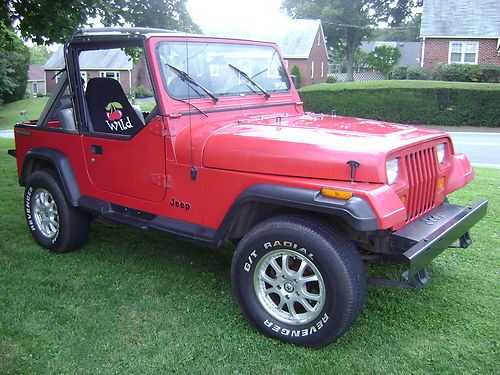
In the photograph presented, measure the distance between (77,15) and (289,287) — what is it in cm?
716

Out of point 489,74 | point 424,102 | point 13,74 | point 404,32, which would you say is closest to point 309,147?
point 424,102

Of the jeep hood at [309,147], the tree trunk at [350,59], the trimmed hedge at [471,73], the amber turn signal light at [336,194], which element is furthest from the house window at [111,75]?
the tree trunk at [350,59]

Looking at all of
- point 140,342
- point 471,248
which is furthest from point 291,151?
point 471,248

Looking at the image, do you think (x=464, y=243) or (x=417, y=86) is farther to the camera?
(x=417, y=86)

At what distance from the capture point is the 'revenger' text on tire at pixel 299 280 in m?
2.97

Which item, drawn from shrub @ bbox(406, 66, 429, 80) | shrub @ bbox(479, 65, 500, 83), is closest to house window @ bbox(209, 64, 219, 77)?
shrub @ bbox(479, 65, 500, 83)

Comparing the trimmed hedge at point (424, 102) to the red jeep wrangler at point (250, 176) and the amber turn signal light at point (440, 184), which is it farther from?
the amber turn signal light at point (440, 184)

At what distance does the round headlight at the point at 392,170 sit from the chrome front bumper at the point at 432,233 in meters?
0.33

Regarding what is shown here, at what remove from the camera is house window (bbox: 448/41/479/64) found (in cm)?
2989

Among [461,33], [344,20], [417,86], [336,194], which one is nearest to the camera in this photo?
[336,194]

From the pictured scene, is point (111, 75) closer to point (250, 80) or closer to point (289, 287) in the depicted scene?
point (250, 80)

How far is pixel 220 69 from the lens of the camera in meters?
4.20

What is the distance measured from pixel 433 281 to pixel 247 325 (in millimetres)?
1668

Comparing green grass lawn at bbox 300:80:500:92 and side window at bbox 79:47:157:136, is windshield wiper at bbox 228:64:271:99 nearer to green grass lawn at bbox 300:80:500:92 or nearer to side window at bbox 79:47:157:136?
side window at bbox 79:47:157:136
